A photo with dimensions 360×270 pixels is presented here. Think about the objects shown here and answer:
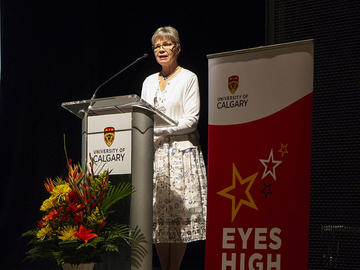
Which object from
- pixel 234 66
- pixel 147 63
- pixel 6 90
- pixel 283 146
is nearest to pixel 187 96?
pixel 234 66

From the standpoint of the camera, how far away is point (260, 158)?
242 centimetres

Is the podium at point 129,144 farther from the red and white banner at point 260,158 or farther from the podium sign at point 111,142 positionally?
the red and white banner at point 260,158

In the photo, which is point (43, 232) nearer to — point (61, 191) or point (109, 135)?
point (61, 191)

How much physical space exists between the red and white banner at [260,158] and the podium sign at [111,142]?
42cm

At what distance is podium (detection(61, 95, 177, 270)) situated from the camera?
2.62m

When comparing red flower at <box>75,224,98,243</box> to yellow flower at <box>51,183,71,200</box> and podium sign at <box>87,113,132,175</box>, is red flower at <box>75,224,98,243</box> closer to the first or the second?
yellow flower at <box>51,183,71,200</box>

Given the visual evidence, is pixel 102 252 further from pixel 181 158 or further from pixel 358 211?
pixel 358 211

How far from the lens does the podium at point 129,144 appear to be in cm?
262

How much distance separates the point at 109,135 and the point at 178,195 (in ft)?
2.13

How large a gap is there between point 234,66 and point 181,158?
0.84 m

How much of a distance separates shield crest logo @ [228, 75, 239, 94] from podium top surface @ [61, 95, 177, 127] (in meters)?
0.40

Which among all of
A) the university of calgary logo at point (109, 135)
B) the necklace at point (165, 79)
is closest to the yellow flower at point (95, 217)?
the university of calgary logo at point (109, 135)

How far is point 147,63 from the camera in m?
4.83

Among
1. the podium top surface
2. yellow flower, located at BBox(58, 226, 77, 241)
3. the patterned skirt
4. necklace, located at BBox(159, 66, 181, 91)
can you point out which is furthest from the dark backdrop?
yellow flower, located at BBox(58, 226, 77, 241)
